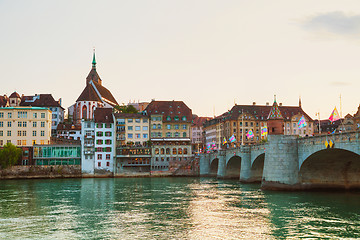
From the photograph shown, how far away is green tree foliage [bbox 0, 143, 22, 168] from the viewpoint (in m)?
104

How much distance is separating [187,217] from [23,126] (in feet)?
304

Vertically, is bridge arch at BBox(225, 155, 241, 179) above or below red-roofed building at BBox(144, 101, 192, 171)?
below

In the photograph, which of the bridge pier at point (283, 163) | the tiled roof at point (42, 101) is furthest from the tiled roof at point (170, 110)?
the bridge pier at point (283, 163)

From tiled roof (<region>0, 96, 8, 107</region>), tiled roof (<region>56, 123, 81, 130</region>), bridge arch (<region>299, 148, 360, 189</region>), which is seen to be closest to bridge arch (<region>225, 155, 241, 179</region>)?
bridge arch (<region>299, 148, 360, 189</region>)

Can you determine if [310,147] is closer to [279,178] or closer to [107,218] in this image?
[279,178]

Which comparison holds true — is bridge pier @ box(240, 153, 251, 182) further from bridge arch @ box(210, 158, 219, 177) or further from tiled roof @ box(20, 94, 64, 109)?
tiled roof @ box(20, 94, 64, 109)

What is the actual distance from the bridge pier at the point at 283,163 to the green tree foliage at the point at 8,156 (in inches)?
2803

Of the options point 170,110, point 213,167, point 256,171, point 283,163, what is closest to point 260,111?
point 170,110

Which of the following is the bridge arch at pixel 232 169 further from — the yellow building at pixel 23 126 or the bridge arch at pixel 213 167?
the yellow building at pixel 23 126

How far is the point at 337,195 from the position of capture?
5169 cm

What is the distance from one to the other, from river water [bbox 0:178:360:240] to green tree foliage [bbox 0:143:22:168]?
53698 millimetres

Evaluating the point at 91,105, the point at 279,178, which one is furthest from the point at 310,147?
the point at 91,105

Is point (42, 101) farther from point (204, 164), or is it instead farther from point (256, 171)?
point (256, 171)

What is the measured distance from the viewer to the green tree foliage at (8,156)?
104 m
